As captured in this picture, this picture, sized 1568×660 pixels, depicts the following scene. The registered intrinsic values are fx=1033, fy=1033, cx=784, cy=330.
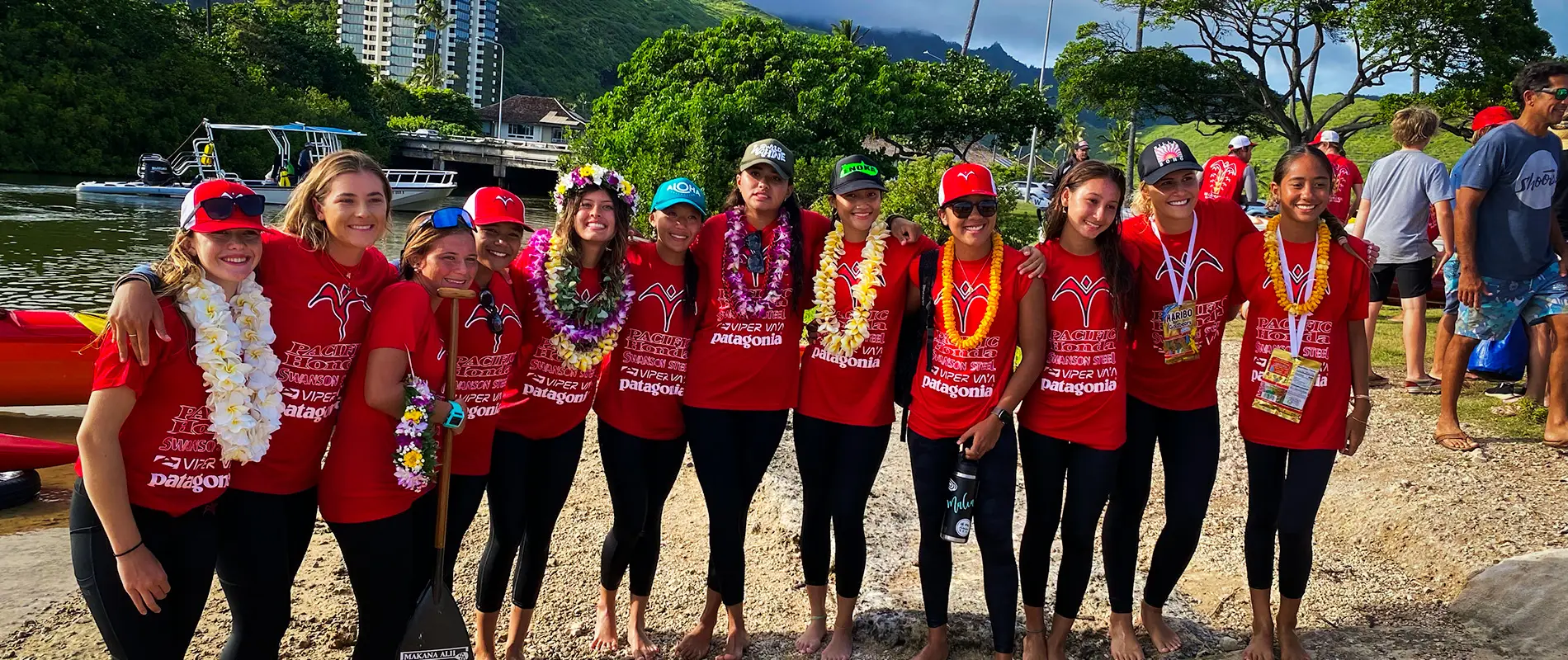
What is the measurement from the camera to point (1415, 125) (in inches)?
293

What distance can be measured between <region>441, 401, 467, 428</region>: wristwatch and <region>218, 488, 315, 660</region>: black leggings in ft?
1.82

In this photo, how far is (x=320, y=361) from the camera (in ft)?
11.0

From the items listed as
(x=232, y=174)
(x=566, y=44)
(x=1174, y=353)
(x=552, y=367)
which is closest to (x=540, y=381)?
(x=552, y=367)

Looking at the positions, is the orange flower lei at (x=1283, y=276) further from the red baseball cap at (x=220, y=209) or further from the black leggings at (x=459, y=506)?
the red baseball cap at (x=220, y=209)

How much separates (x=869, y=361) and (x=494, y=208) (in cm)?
163

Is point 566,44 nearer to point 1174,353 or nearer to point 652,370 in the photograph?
point 652,370

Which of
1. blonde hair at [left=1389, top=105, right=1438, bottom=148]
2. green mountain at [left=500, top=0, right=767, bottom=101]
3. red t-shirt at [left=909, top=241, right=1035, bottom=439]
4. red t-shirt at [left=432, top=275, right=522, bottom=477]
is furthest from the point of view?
green mountain at [left=500, top=0, right=767, bottom=101]

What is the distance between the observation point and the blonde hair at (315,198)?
341 cm

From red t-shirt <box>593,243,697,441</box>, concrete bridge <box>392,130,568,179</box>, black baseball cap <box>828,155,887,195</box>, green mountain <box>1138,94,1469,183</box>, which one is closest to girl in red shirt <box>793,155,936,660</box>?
black baseball cap <box>828,155,887,195</box>

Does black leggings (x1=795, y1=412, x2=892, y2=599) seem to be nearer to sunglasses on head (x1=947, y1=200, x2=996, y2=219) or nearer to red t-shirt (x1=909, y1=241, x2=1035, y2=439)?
red t-shirt (x1=909, y1=241, x2=1035, y2=439)

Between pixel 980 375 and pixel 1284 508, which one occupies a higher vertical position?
pixel 980 375

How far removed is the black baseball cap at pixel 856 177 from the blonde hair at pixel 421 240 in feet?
4.94

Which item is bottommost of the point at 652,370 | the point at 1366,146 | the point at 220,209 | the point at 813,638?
the point at 813,638

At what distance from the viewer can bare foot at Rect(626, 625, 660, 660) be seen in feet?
15.1
